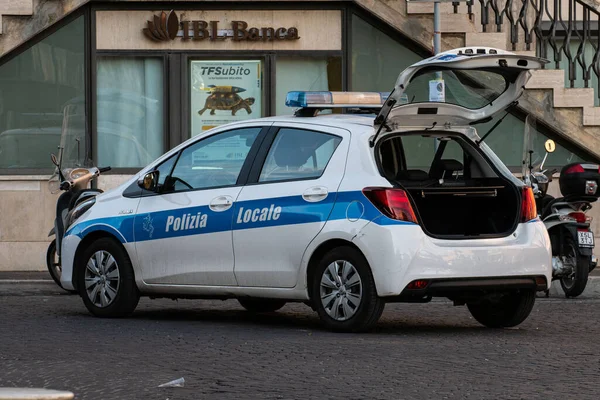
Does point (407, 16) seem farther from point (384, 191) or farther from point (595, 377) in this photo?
A: point (595, 377)

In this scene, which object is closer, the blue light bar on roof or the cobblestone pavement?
the cobblestone pavement

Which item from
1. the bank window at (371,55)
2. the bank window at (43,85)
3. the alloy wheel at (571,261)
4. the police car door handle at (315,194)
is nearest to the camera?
the police car door handle at (315,194)

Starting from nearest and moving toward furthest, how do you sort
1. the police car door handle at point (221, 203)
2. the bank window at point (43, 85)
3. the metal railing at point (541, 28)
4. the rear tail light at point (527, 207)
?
the rear tail light at point (527, 207) < the police car door handle at point (221, 203) < the metal railing at point (541, 28) < the bank window at point (43, 85)

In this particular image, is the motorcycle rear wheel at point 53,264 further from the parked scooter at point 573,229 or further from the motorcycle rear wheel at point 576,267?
the motorcycle rear wheel at point 576,267

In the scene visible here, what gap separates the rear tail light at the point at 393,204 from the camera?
9555 mm

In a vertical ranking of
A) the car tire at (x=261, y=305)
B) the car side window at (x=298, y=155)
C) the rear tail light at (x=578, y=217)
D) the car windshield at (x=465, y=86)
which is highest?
the car windshield at (x=465, y=86)

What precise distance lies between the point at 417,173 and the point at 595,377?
3153mm

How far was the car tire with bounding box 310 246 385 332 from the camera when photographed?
378 inches

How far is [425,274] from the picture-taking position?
953 centimetres

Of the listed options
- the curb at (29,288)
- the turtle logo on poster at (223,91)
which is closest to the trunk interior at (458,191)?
the curb at (29,288)

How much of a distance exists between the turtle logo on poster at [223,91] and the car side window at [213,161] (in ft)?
24.3

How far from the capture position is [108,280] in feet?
36.7

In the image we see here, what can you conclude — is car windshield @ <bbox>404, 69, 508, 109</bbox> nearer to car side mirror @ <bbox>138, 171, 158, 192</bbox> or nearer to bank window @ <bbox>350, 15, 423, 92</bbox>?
bank window @ <bbox>350, 15, 423, 92</bbox>

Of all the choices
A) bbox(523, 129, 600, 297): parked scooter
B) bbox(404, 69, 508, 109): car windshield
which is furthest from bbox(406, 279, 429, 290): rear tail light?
bbox(404, 69, 508, 109): car windshield
